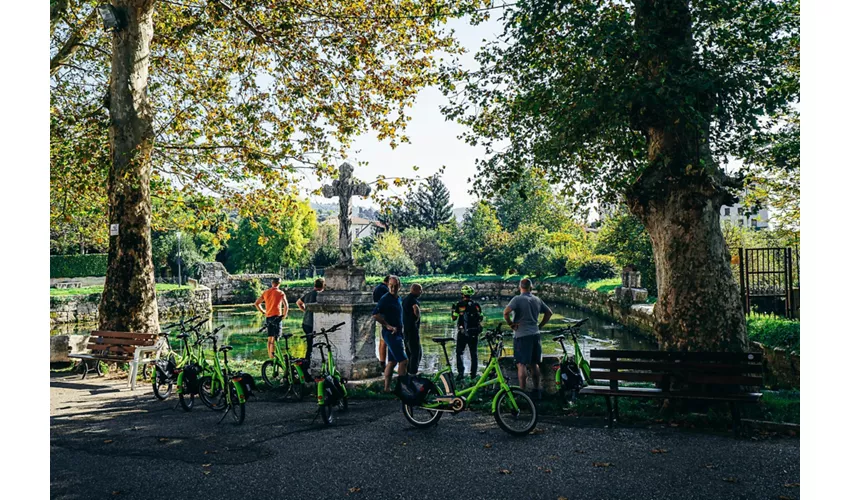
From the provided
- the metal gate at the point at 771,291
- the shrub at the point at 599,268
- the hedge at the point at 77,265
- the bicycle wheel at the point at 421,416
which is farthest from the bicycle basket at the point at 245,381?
the hedge at the point at 77,265

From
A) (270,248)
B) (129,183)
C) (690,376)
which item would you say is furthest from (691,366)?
(270,248)

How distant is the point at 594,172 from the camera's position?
10.2 m

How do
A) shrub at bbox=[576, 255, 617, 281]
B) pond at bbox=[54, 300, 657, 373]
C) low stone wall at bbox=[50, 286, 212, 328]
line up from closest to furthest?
1. pond at bbox=[54, 300, 657, 373]
2. low stone wall at bbox=[50, 286, 212, 328]
3. shrub at bbox=[576, 255, 617, 281]

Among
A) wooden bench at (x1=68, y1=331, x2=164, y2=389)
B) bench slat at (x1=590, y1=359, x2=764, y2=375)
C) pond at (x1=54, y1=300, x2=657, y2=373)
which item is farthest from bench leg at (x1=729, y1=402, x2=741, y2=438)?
wooden bench at (x1=68, y1=331, x2=164, y2=389)

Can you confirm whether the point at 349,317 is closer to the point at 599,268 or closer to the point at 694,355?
the point at 694,355

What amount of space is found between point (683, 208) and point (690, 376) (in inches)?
76.2

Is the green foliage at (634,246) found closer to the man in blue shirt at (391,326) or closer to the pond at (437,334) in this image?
the pond at (437,334)

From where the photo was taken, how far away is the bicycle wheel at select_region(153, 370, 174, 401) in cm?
848

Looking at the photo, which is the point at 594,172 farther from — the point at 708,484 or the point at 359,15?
the point at 708,484

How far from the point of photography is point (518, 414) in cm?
623

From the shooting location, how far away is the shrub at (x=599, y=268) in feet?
97.3

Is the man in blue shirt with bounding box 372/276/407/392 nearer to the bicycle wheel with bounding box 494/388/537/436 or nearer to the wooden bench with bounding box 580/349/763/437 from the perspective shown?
the bicycle wheel with bounding box 494/388/537/436

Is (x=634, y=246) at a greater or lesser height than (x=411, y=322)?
greater

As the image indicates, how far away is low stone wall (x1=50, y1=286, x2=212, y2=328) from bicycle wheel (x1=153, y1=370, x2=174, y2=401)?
16074 mm
